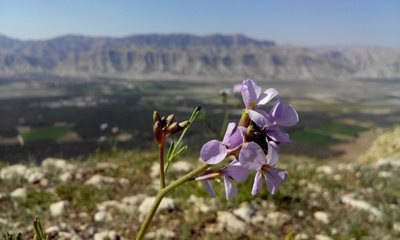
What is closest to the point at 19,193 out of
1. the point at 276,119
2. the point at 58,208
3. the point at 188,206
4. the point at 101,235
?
the point at 58,208

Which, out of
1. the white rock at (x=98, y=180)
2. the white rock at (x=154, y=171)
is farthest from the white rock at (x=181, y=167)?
the white rock at (x=98, y=180)

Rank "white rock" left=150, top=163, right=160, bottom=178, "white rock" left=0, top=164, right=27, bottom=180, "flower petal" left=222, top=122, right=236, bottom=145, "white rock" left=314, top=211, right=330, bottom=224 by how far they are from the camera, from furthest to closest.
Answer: "white rock" left=150, top=163, right=160, bottom=178, "white rock" left=0, top=164, right=27, bottom=180, "white rock" left=314, top=211, right=330, bottom=224, "flower petal" left=222, top=122, right=236, bottom=145

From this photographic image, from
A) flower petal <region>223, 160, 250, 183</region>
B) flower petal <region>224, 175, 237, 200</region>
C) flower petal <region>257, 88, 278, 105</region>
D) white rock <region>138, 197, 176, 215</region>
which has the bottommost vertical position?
white rock <region>138, 197, 176, 215</region>

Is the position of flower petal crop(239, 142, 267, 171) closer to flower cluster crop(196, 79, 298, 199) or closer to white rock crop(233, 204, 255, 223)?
flower cluster crop(196, 79, 298, 199)

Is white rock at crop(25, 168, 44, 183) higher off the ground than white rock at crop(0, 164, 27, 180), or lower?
higher

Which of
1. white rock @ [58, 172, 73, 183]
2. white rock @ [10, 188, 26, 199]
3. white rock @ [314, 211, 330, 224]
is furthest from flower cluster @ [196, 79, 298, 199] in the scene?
white rock @ [58, 172, 73, 183]

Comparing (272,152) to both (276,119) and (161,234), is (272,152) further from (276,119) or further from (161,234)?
(161,234)

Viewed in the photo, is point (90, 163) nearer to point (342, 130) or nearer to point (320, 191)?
point (320, 191)
